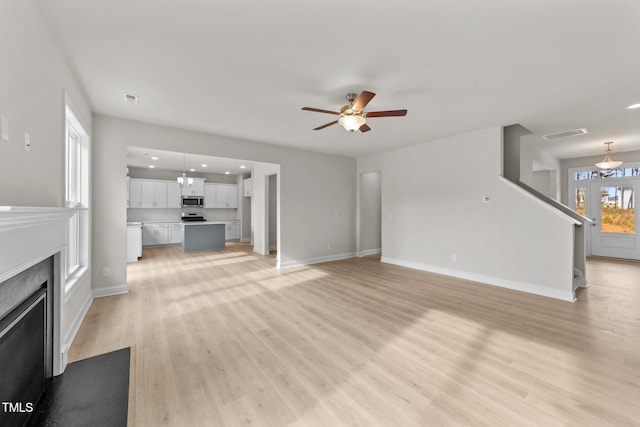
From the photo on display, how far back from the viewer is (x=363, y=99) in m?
2.75

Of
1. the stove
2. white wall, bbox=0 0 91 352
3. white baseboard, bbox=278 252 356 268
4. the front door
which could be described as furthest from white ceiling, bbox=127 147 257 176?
the front door

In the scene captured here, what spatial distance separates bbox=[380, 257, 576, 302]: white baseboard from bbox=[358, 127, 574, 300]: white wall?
0.01m

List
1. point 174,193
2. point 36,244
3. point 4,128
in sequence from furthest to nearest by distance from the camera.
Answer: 1. point 174,193
2. point 36,244
3. point 4,128

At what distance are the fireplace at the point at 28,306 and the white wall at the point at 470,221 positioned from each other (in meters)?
5.53

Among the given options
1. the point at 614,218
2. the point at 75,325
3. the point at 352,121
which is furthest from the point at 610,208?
the point at 75,325

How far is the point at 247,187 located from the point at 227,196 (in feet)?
3.69

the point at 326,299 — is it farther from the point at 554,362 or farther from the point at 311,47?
the point at 311,47

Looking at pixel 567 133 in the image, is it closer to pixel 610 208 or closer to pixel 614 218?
pixel 610 208

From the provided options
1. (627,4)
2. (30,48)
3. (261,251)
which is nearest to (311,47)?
(30,48)

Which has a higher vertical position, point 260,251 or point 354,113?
point 354,113

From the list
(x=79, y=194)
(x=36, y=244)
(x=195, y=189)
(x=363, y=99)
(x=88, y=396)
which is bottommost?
(x=88, y=396)

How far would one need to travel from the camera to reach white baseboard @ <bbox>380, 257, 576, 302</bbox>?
3.85 meters

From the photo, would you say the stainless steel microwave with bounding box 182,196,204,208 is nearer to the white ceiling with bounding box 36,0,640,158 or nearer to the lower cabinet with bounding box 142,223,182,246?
the lower cabinet with bounding box 142,223,182,246

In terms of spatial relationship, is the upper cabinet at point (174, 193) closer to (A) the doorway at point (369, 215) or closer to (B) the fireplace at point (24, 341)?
(A) the doorway at point (369, 215)
